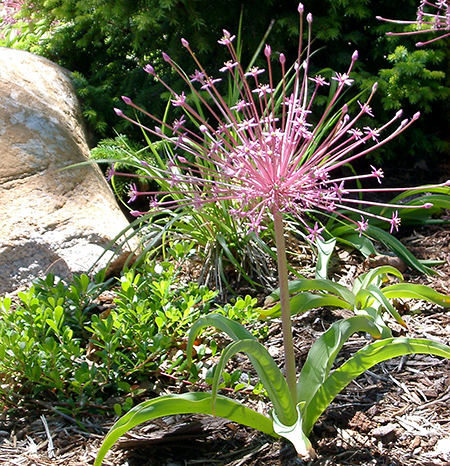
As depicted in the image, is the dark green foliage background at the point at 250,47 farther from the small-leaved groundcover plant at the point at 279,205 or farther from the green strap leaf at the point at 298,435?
the green strap leaf at the point at 298,435

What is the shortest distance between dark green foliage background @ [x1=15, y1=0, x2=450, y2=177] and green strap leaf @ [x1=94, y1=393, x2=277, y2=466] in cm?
250

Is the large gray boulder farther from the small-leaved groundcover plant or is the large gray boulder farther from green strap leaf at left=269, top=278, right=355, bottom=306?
the small-leaved groundcover plant

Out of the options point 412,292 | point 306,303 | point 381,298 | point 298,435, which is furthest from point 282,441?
point 412,292

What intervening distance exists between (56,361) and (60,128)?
6.19ft

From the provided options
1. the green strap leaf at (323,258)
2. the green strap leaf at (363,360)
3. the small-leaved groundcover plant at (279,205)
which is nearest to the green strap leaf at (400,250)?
the green strap leaf at (323,258)

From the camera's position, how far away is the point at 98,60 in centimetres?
436

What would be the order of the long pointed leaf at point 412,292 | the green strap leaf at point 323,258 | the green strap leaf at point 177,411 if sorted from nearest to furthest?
the green strap leaf at point 177,411
the long pointed leaf at point 412,292
the green strap leaf at point 323,258

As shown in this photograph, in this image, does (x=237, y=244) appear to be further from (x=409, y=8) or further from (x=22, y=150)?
(x=409, y=8)

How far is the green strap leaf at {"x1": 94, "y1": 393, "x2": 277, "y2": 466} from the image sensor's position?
1422 millimetres

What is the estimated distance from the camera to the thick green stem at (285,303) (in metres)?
1.55

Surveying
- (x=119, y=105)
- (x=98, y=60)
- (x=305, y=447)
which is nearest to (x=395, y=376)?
(x=305, y=447)

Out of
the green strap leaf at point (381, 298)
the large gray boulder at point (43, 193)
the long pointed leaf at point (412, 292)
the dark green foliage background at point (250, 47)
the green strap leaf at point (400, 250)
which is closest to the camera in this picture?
the green strap leaf at point (381, 298)

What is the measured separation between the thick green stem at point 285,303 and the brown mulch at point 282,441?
0.26 metres

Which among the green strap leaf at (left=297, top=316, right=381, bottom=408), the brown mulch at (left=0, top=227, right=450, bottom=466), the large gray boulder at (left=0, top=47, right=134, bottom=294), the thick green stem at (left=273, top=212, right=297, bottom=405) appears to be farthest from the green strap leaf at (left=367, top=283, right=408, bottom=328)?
the large gray boulder at (left=0, top=47, right=134, bottom=294)
